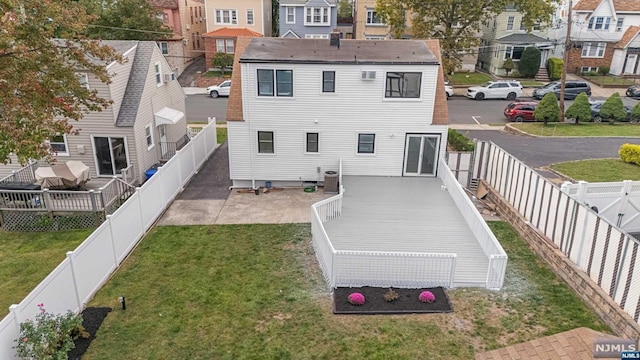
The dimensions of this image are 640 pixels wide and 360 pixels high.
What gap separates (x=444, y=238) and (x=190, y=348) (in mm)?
8250

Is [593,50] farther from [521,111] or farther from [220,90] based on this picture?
[220,90]

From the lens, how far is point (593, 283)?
36.5ft

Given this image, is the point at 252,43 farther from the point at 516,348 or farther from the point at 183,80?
the point at 183,80

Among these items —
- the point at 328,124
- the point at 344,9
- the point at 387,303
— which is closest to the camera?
the point at 387,303

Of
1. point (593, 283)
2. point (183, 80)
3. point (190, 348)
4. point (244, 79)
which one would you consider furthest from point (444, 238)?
point (183, 80)

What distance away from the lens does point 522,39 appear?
1811 inches

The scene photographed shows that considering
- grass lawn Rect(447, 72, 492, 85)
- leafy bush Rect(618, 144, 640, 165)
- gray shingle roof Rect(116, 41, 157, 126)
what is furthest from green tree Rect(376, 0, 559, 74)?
gray shingle roof Rect(116, 41, 157, 126)

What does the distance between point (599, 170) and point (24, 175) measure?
998 inches

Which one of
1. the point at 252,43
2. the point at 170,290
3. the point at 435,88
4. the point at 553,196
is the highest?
the point at 252,43

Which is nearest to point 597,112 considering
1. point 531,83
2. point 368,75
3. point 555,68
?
point 531,83

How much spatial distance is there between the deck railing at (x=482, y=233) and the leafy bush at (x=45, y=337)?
9999 millimetres

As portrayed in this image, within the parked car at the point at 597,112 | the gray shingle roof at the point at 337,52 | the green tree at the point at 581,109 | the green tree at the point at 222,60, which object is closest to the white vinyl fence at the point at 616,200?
the gray shingle roof at the point at 337,52

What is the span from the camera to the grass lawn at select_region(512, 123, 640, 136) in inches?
1085

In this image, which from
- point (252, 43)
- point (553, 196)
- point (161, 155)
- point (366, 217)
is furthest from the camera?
point (161, 155)
